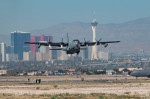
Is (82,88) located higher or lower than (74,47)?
lower

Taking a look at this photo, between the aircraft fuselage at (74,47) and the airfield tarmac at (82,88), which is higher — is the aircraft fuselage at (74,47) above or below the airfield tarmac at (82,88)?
above

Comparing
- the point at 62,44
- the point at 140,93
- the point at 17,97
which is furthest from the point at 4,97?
the point at 62,44

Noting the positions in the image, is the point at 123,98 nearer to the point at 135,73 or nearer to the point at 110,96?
the point at 110,96

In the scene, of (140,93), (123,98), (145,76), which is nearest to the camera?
(123,98)

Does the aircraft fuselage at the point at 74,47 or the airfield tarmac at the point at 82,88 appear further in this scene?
the aircraft fuselage at the point at 74,47

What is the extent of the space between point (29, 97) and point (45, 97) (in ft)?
7.57

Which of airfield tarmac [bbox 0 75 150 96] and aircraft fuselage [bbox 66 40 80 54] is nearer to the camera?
airfield tarmac [bbox 0 75 150 96]

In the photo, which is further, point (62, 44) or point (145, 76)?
point (145, 76)

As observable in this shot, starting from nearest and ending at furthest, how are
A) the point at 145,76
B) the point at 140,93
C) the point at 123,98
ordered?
the point at 123,98 → the point at 140,93 → the point at 145,76

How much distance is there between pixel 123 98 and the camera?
70562 mm

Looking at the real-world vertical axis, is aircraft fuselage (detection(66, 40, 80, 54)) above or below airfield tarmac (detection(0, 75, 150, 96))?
above

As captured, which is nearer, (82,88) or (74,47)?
(82,88)

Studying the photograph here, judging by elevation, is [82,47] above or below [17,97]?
above

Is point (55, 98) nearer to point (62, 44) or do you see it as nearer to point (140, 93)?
point (140, 93)
